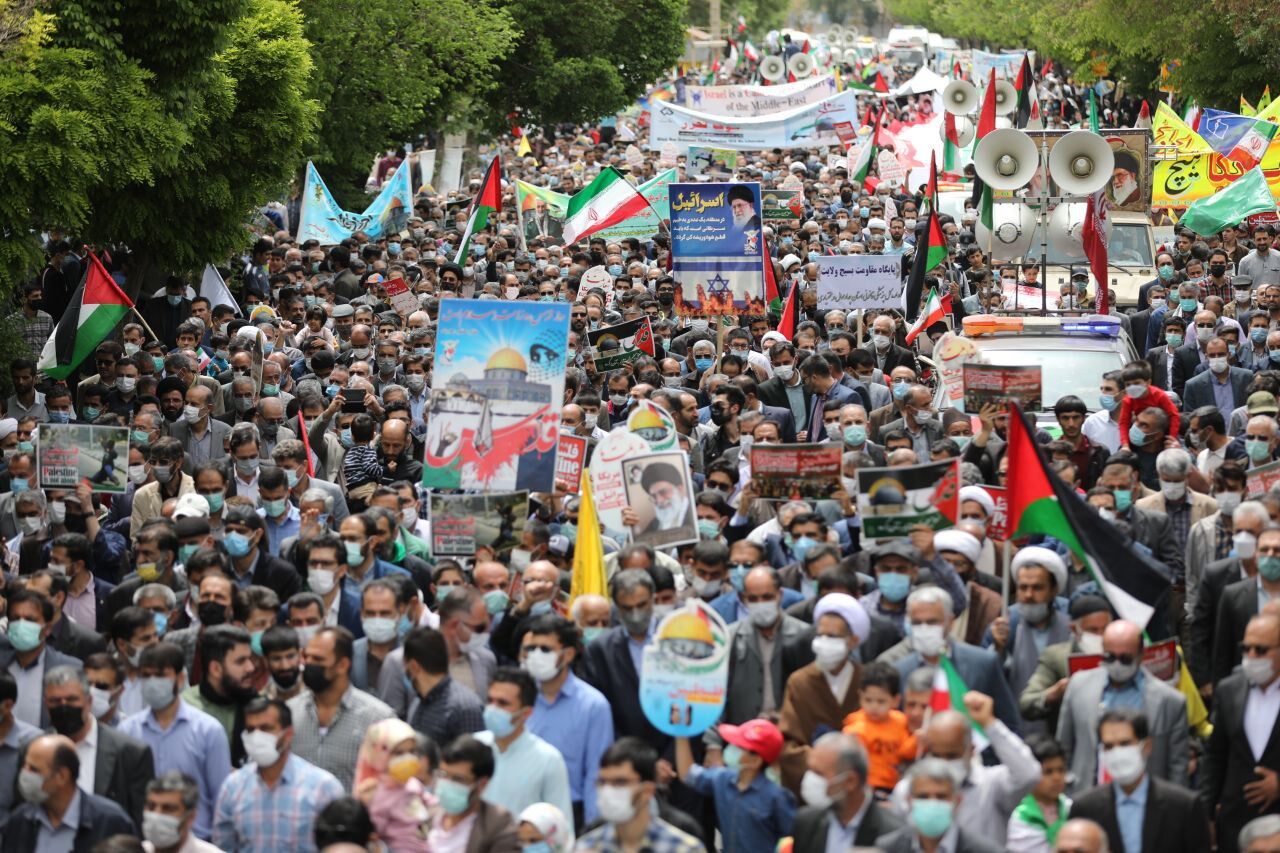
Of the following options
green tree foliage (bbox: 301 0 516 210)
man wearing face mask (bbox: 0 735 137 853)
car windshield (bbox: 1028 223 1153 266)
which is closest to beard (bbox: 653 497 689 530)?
man wearing face mask (bbox: 0 735 137 853)

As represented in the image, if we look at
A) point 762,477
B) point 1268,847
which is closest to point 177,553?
point 762,477

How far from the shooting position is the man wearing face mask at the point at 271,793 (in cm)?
754

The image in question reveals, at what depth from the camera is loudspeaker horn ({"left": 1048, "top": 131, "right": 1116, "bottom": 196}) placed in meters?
19.7

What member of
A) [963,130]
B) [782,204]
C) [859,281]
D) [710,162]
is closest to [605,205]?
[859,281]

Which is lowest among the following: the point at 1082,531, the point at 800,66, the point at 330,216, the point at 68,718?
the point at 68,718

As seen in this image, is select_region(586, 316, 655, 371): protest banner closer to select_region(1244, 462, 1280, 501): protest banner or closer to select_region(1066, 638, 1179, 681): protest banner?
select_region(1244, 462, 1280, 501): protest banner

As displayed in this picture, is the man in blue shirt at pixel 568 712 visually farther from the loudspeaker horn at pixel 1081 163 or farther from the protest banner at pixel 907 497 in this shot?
the loudspeaker horn at pixel 1081 163

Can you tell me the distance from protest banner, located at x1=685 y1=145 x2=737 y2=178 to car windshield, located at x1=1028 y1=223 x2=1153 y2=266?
10.4m

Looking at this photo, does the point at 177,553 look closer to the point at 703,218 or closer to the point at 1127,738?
the point at 1127,738

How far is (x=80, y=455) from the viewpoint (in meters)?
12.2

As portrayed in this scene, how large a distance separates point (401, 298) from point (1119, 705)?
38.7 feet

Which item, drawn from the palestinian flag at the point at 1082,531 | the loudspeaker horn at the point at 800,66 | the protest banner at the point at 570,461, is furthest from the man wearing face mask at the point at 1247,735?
the loudspeaker horn at the point at 800,66

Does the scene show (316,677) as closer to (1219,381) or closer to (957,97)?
(1219,381)

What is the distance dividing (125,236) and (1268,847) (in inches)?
497
